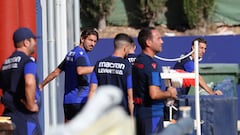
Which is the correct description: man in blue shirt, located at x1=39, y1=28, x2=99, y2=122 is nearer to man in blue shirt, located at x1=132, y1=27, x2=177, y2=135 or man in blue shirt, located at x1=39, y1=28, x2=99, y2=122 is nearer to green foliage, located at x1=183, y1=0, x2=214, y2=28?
man in blue shirt, located at x1=132, y1=27, x2=177, y2=135

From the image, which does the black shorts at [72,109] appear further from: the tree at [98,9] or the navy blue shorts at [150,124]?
the tree at [98,9]

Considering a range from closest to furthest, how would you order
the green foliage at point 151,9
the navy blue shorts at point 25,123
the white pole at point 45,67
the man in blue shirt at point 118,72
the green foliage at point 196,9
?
1. the navy blue shorts at point 25,123
2. the man in blue shirt at point 118,72
3. the white pole at point 45,67
4. the green foliage at point 196,9
5. the green foliage at point 151,9

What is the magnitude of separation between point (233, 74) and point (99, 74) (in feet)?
16.9

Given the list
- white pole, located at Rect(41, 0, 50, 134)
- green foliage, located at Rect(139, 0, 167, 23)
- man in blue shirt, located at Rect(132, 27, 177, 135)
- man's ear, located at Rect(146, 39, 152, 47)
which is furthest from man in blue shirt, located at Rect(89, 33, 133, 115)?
green foliage, located at Rect(139, 0, 167, 23)

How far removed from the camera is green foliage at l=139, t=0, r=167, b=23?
61.6 feet

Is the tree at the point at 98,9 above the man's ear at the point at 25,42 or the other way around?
above

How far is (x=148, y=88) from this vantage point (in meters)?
6.88

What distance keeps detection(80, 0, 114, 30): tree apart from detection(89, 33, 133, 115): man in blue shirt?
1144 cm

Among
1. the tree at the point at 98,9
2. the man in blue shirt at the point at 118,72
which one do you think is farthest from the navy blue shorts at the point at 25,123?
the tree at the point at 98,9

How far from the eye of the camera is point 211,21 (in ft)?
61.8

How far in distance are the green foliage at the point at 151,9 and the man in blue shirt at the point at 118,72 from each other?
11371 millimetres

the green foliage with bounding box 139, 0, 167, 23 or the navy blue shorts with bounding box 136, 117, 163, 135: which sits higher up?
the green foliage with bounding box 139, 0, 167, 23

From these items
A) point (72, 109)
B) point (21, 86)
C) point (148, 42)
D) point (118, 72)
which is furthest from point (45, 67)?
point (21, 86)

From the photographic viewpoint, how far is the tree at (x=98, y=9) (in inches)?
743
